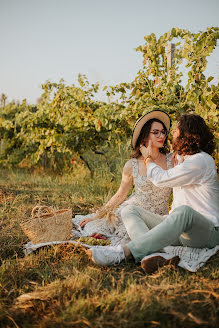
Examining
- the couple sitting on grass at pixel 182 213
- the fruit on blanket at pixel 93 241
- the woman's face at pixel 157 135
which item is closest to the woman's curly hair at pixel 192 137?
the couple sitting on grass at pixel 182 213

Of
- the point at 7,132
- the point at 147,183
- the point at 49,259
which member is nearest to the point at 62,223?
the point at 49,259

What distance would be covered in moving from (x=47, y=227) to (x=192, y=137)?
1425 mm

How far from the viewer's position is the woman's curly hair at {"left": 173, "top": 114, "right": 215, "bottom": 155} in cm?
244

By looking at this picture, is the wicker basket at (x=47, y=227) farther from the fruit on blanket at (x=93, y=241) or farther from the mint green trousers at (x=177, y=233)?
the mint green trousers at (x=177, y=233)

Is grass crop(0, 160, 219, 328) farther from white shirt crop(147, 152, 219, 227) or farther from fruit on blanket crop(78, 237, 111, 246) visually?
white shirt crop(147, 152, 219, 227)

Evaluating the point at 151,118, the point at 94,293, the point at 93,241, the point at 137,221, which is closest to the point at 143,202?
the point at 137,221

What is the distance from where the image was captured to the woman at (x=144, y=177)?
3.06 metres

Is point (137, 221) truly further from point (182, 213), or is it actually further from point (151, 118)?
point (151, 118)

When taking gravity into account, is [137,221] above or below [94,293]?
above

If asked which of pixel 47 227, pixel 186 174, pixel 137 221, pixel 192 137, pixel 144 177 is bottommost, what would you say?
pixel 47 227

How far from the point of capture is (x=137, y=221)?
2.53 meters

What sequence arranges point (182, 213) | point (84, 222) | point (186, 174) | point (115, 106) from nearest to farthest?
point (182, 213)
point (186, 174)
point (84, 222)
point (115, 106)

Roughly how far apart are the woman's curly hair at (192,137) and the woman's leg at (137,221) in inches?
24.7

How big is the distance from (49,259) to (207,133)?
1.63m
